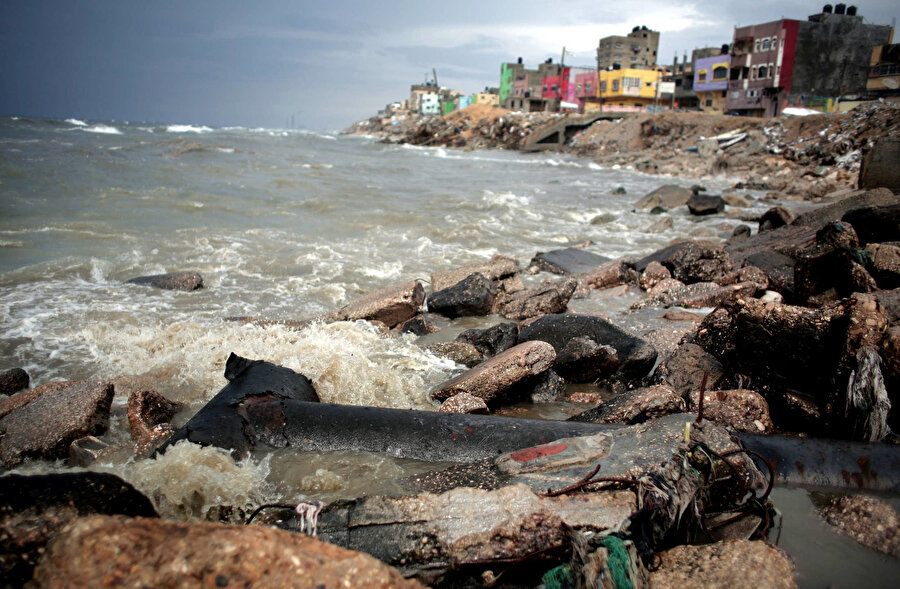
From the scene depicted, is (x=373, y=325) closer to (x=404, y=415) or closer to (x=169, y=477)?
(x=404, y=415)

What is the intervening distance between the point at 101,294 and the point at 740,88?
165 feet

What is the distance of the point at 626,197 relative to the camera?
18.7m

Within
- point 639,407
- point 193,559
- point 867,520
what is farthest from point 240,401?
point 867,520

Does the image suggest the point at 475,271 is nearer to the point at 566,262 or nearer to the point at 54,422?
the point at 566,262

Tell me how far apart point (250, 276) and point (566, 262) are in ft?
16.1

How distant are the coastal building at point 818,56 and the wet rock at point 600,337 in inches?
1789

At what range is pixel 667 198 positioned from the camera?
15.6 meters

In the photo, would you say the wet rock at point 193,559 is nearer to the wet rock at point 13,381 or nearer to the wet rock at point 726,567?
the wet rock at point 726,567

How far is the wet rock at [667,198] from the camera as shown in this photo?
15.5 meters

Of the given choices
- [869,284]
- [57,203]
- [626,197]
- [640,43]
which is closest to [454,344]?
[869,284]

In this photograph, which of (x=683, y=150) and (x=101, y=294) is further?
(x=683, y=150)

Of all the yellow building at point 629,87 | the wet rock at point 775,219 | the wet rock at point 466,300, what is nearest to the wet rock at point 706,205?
the wet rock at point 775,219

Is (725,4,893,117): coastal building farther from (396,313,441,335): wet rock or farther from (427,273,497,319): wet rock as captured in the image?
(396,313,441,335): wet rock

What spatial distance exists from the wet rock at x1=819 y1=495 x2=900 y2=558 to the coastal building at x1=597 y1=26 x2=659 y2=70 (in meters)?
75.9
